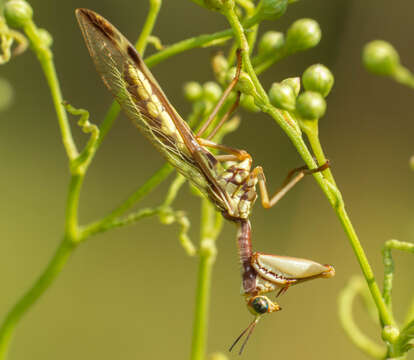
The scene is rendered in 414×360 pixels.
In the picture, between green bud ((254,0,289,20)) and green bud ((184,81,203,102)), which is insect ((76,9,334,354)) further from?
green bud ((184,81,203,102))

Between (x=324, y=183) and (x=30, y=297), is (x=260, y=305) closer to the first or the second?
(x=324, y=183)

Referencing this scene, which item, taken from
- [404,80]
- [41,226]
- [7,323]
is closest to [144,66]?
[404,80]

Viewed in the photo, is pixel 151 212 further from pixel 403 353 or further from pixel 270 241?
pixel 270 241

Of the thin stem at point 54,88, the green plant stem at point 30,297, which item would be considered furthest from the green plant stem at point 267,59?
the green plant stem at point 30,297

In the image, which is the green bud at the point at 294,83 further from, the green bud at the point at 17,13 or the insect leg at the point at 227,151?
the green bud at the point at 17,13

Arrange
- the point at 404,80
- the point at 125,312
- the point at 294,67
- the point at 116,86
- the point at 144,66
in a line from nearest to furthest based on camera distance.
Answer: the point at 404,80 → the point at 144,66 → the point at 116,86 → the point at 125,312 → the point at 294,67
